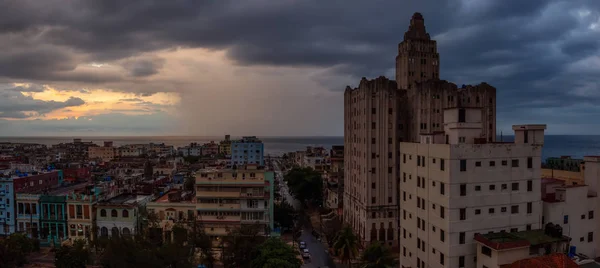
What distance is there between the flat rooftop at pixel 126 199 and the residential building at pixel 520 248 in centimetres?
4560

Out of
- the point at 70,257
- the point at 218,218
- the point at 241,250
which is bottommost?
the point at 70,257

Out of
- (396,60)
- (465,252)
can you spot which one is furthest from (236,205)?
(396,60)

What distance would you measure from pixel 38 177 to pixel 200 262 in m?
43.6

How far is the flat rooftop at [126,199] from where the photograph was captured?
2173 inches

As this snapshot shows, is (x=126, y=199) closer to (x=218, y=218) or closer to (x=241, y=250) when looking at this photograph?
(x=218, y=218)

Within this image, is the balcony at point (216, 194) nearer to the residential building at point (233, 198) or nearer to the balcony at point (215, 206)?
the residential building at point (233, 198)

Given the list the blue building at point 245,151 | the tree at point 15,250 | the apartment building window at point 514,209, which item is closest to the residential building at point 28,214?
the tree at point 15,250

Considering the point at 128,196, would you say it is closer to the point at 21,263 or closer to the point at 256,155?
the point at 21,263

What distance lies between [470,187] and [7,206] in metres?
69.3

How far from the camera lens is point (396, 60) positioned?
3081 inches

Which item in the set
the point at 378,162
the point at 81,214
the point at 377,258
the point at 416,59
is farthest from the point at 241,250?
the point at 416,59

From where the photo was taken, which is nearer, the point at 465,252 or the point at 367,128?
the point at 465,252

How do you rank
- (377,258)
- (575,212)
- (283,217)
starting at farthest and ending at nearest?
1. (283,217)
2. (575,212)
3. (377,258)

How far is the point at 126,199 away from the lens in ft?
192
